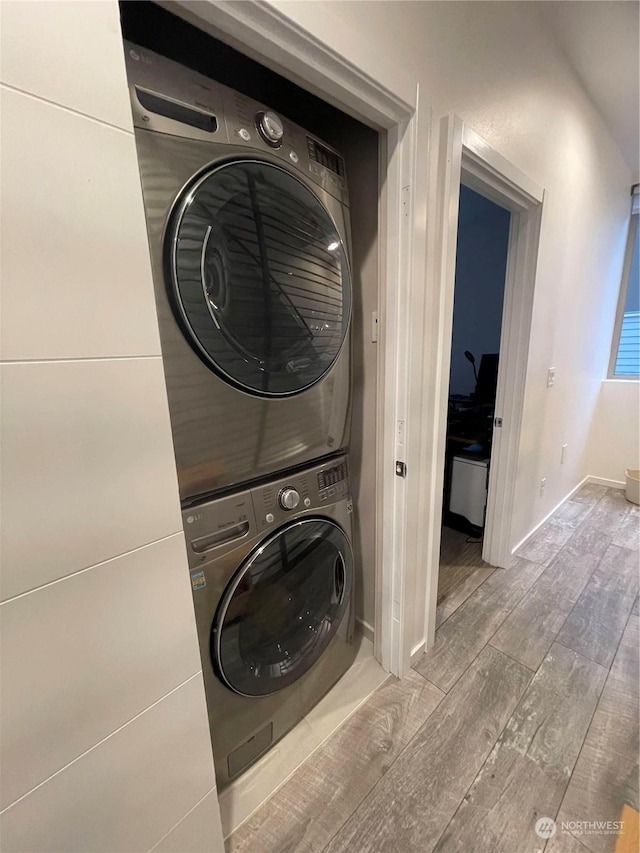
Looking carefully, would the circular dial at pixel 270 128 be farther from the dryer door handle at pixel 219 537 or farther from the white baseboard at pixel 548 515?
the white baseboard at pixel 548 515

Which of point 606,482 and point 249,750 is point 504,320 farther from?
point 606,482

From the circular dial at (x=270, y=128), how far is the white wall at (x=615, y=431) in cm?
348

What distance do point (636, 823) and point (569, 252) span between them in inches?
94.1

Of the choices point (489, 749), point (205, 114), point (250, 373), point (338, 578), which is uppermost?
point (205, 114)

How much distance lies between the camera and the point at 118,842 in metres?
0.63

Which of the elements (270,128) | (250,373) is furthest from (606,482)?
(270,128)

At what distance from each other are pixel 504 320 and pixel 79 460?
1.91 m

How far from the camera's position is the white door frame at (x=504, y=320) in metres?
1.06

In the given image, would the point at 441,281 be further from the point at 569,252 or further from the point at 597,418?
the point at 597,418

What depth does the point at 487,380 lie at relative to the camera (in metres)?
2.51

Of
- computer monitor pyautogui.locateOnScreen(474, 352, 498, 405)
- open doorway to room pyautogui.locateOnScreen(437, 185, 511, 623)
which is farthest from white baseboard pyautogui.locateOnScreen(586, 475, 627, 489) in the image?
computer monitor pyautogui.locateOnScreen(474, 352, 498, 405)

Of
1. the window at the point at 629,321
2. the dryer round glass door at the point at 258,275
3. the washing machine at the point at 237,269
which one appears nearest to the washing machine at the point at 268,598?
the washing machine at the point at 237,269

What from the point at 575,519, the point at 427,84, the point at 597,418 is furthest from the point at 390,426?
the point at 597,418

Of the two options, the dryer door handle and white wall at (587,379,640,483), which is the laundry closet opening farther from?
white wall at (587,379,640,483)
